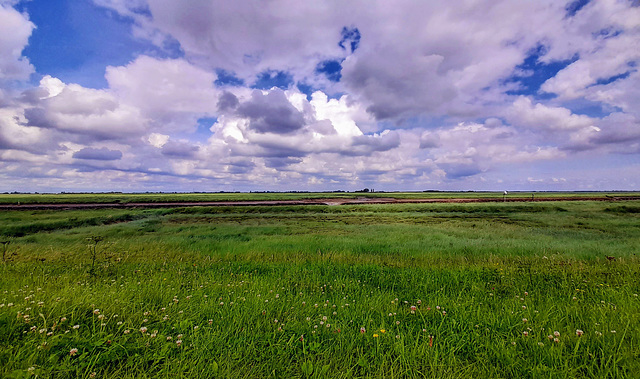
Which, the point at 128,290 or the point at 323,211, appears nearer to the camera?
the point at 128,290

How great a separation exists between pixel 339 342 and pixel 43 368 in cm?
345

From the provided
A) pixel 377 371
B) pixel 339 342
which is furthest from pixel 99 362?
pixel 377 371

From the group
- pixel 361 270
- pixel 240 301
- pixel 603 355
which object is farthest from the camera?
pixel 361 270

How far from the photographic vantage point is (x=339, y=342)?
3873 mm

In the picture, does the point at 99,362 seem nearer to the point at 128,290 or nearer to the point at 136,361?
the point at 136,361

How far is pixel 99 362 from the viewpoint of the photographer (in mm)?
3146

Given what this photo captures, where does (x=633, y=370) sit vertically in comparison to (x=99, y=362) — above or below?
below

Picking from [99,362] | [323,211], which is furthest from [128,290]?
[323,211]

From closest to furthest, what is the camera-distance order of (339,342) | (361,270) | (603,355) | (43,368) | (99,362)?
(43,368)
(99,362)
(603,355)
(339,342)
(361,270)

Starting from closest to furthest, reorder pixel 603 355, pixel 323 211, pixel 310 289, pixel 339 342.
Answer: pixel 603 355 → pixel 339 342 → pixel 310 289 → pixel 323 211

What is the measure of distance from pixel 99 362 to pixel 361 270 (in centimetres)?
681

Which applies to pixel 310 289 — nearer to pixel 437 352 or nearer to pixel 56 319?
pixel 437 352

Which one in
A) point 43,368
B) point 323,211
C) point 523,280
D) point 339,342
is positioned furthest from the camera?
point 323,211

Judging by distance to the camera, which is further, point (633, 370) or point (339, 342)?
point (339, 342)
